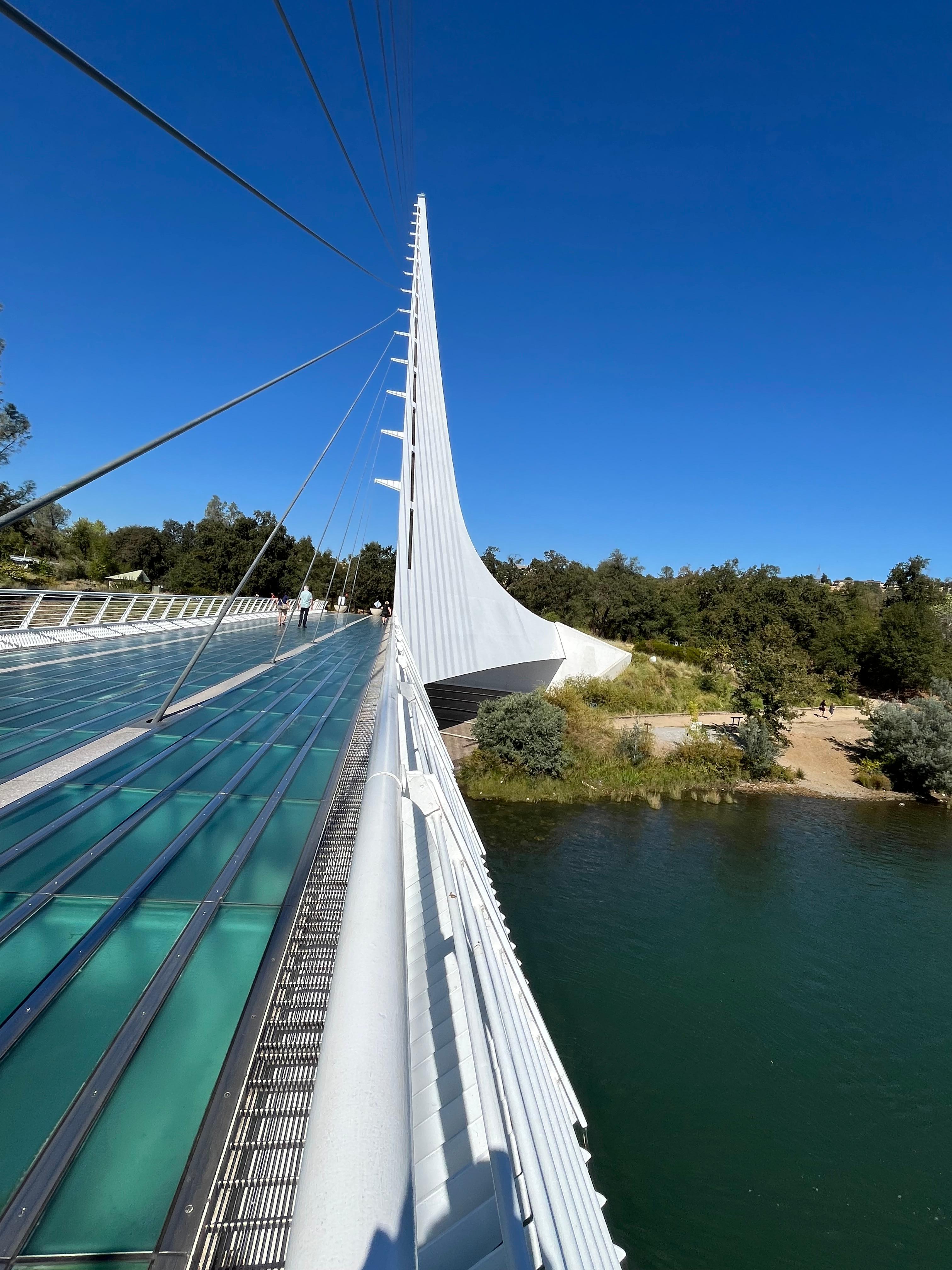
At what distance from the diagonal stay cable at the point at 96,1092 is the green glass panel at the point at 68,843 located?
1.50 ft

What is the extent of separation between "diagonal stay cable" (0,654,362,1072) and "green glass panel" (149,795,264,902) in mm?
22

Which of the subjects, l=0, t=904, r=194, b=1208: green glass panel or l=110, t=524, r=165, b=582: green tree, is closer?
l=0, t=904, r=194, b=1208: green glass panel

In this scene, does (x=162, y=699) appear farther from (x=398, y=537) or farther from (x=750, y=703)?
(x=750, y=703)

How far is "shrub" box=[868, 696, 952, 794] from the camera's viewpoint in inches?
510

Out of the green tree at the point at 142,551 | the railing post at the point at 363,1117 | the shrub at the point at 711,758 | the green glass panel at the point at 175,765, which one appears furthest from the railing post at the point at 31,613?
the green tree at the point at 142,551

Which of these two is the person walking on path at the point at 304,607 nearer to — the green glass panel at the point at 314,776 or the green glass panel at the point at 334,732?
the green glass panel at the point at 334,732

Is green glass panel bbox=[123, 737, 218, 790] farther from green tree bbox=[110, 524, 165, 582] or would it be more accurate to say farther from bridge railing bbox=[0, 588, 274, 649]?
green tree bbox=[110, 524, 165, 582]

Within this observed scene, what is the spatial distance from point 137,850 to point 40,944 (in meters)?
0.48

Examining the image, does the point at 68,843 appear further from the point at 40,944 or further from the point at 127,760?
the point at 127,760

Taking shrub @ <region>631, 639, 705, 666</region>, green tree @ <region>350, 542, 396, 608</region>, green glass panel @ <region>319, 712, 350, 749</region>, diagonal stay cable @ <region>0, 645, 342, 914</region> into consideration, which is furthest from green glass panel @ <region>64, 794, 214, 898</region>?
green tree @ <region>350, 542, 396, 608</region>

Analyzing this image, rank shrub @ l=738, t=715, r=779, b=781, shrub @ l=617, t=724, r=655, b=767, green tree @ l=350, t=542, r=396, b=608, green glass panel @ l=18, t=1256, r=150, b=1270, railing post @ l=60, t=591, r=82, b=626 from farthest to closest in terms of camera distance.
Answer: green tree @ l=350, t=542, r=396, b=608, shrub @ l=738, t=715, r=779, b=781, shrub @ l=617, t=724, r=655, b=767, railing post @ l=60, t=591, r=82, b=626, green glass panel @ l=18, t=1256, r=150, b=1270

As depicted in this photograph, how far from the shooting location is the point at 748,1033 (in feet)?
17.4

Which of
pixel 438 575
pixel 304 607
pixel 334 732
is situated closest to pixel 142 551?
pixel 304 607

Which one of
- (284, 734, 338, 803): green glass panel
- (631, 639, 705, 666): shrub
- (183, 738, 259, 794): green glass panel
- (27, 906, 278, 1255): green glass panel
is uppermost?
(631, 639, 705, 666): shrub
